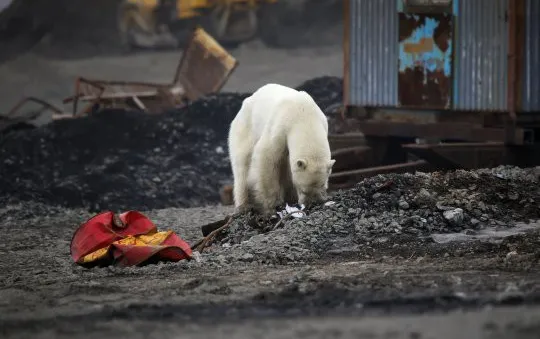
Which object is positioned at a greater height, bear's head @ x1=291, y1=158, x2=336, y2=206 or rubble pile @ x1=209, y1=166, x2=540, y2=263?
bear's head @ x1=291, y1=158, x2=336, y2=206

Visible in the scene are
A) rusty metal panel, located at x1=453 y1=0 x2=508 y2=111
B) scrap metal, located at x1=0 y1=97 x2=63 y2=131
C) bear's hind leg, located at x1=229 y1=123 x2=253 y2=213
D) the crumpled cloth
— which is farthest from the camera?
scrap metal, located at x1=0 y1=97 x2=63 y2=131

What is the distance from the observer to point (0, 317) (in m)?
7.33

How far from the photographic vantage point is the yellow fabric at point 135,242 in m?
10.1

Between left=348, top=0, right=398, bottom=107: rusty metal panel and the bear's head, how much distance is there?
18.3ft

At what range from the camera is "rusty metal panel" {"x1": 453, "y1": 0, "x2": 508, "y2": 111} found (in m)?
15.4

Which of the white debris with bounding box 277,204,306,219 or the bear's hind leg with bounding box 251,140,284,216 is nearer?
the white debris with bounding box 277,204,306,219

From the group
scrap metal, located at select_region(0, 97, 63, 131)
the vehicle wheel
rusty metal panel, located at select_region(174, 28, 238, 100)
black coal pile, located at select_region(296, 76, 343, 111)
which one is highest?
the vehicle wheel

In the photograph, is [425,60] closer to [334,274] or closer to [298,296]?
[334,274]

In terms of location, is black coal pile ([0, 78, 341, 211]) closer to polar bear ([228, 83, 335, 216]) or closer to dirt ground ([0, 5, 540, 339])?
dirt ground ([0, 5, 540, 339])

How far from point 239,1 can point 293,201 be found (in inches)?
597

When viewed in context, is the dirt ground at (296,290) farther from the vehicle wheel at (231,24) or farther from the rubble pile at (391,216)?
the vehicle wheel at (231,24)

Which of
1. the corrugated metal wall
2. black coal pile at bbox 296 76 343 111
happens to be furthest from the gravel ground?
black coal pile at bbox 296 76 343 111

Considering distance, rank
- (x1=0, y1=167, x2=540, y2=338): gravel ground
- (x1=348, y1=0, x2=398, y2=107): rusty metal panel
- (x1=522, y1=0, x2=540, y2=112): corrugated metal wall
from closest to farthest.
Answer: (x1=0, y1=167, x2=540, y2=338): gravel ground → (x1=522, y1=0, x2=540, y2=112): corrugated metal wall → (x1=348, y1=0, x2=398, y2=107): rusty metal panel

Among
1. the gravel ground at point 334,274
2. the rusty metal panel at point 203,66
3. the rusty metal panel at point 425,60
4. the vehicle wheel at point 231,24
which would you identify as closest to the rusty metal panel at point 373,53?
the rusty metal panel at point 425,60
